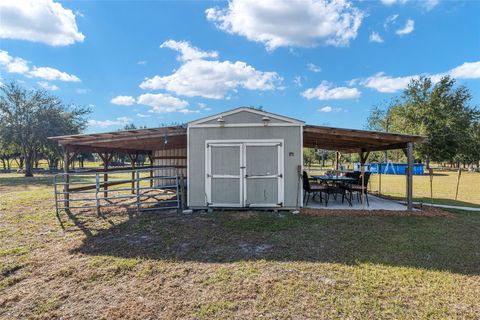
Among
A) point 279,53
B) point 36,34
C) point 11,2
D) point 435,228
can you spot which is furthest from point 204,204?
point 279,53

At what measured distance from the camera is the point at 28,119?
2022cm

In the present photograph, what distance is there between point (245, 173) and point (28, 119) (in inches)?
891

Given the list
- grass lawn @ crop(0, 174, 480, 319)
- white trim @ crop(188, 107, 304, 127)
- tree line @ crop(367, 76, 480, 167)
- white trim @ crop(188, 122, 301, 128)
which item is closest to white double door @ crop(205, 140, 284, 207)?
white trim @ crop(188, 122, 301, 128)

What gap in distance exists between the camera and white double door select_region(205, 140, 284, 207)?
653 centimetres

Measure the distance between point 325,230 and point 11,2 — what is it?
11.1 m

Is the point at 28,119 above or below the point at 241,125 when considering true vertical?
above

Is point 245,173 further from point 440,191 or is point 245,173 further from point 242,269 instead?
point 440,191

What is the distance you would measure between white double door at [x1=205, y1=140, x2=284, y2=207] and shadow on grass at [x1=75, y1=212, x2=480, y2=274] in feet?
1.72

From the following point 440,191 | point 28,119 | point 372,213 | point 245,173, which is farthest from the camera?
point 28,119

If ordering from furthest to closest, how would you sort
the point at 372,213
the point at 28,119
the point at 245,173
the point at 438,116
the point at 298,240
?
the point at 438,116, the point at 28,119, the point at 245,173, the point at 372,213, the point at 298,240

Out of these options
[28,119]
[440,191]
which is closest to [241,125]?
[440,191]

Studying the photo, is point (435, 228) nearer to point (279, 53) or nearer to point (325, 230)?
point (325, 230)

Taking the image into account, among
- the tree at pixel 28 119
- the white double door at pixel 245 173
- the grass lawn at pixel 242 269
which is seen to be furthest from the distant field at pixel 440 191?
the tree at pixel 28 119

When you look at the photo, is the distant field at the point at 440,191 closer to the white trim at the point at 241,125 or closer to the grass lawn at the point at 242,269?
the grass lawn at the point at 242,269
